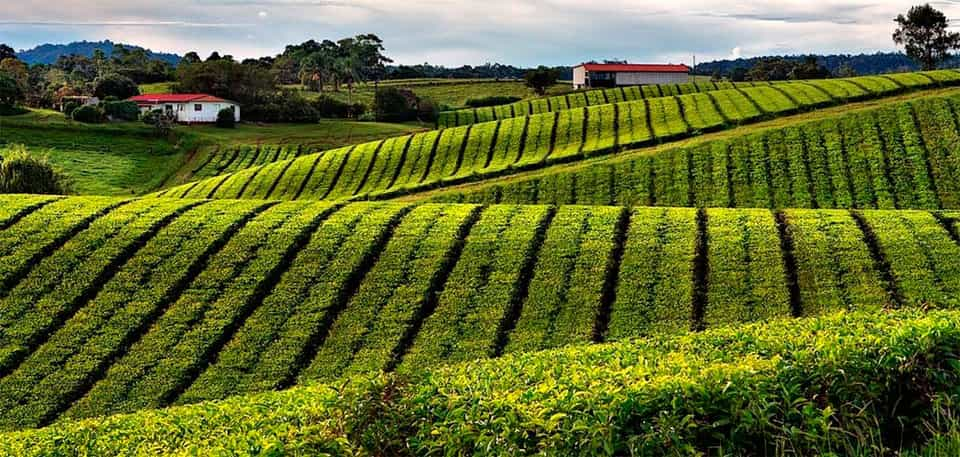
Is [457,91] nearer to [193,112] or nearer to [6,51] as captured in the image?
[193,112]

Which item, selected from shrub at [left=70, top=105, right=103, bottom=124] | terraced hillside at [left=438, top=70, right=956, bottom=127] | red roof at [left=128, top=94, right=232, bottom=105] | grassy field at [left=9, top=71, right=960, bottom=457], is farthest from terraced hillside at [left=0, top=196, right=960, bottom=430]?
red roof at [left=128, top=94, right=232, bottom=105]

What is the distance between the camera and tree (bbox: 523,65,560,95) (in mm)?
109438

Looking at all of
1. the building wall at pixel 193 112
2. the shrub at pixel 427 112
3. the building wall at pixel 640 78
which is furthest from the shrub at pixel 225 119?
the building wall at pixel 640 78

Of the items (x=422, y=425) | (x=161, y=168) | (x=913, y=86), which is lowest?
(x=161, y=168)

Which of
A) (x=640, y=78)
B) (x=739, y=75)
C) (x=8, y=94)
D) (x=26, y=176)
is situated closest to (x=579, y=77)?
(x=640, y=78)

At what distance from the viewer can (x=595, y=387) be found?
6762 mm

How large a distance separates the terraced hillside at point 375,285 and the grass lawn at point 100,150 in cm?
3927

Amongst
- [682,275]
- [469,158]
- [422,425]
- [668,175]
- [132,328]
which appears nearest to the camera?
[422,425]

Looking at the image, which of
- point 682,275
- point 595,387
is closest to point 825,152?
point 682,275

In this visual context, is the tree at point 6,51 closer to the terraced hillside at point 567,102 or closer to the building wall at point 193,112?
the building wall at point 193,112

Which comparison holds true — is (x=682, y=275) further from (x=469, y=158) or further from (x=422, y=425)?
(x=469, y=158)

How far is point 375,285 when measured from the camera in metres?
19.8

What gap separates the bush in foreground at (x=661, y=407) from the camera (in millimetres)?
6129

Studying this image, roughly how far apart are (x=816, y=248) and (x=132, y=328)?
52.0 ft
